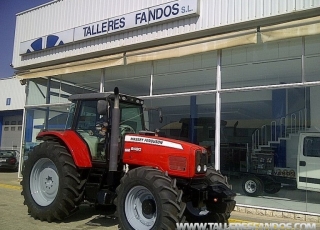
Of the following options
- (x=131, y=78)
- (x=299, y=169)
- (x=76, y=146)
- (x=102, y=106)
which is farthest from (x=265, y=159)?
(x=131, y=78)

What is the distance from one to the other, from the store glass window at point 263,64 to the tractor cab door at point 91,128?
3.67 metres

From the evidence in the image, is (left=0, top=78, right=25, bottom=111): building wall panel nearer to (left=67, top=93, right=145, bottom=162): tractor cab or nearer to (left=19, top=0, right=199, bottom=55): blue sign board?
(left=19, top=0, right=199, bottom=55): blue sign board

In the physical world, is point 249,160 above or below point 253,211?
above

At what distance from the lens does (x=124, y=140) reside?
5727 millimetres

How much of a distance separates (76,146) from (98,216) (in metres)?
1.50

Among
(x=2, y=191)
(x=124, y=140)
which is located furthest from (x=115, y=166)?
(x=2, y=191)

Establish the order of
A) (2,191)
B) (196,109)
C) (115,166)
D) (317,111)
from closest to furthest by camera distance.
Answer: (115,166), (317,111), (196,109), (2,191)

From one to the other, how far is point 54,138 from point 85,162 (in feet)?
3.22

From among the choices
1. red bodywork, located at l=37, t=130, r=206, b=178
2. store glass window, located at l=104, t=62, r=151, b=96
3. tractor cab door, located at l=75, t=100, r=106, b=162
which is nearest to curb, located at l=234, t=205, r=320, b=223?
red bodywork, located at l=37, t=130, r=206, b=178

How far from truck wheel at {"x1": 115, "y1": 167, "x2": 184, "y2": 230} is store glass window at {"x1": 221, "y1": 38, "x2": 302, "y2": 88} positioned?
421 cm

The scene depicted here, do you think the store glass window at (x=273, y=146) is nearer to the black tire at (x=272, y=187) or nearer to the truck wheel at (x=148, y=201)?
the black tire at (x=272, y=187)

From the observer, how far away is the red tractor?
4863 millimetres

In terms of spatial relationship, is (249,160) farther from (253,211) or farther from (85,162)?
(85,162)

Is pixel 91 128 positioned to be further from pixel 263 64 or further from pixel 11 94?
pixel 11 94
